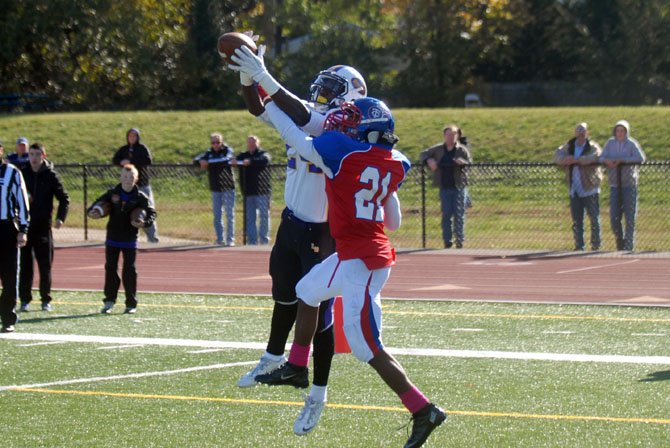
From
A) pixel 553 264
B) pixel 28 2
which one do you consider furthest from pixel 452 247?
pixel 28 2

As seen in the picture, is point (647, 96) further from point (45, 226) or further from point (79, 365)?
point (79, 365)

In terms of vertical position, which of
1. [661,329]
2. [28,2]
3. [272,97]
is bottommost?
[661,329]

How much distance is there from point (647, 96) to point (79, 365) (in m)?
38.8

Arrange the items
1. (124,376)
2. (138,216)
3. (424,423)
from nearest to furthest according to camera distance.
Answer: (424,423)
(124,376)
(138,216)

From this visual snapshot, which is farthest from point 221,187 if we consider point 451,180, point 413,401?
point 413,401

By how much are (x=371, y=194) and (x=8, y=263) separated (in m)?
5.58

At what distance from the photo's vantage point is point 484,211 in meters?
23.3

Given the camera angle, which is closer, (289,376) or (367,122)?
(367,122)

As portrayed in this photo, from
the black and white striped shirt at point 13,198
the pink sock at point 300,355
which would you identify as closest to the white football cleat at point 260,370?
the pink sock at point 300,355

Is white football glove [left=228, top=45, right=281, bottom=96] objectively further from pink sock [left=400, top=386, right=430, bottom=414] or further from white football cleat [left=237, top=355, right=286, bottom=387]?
pink sock [left=400, top=386, right=430, bottom=414]

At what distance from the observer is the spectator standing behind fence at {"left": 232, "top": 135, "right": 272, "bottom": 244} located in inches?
760

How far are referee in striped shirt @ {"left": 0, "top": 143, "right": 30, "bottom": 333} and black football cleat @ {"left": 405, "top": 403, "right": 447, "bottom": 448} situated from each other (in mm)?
5764

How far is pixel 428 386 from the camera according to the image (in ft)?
27.7

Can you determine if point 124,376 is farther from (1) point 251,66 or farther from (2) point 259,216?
(2) point 259,216
